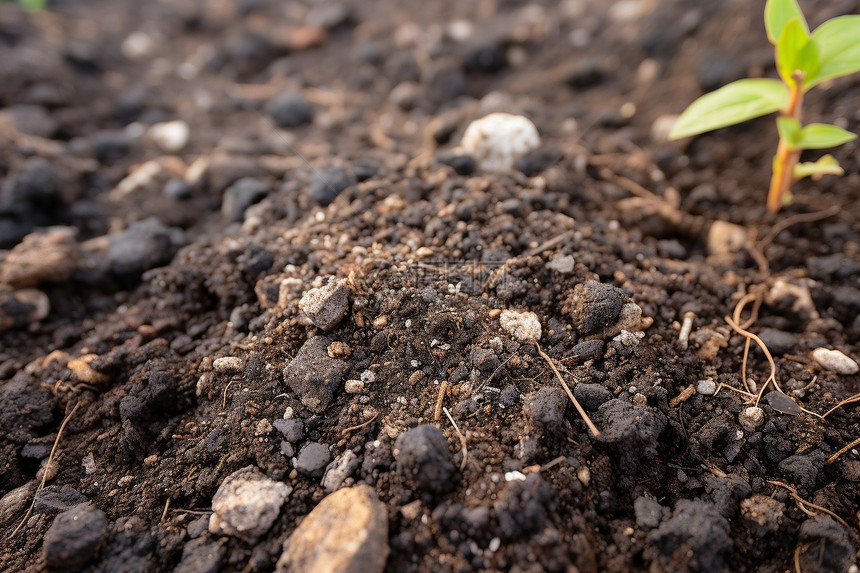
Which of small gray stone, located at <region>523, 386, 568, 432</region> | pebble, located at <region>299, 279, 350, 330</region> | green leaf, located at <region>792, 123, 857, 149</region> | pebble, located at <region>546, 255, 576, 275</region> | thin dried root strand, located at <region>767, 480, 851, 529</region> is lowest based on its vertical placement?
thin dried root strand, located at <region>767, 480, 851, 529</region>

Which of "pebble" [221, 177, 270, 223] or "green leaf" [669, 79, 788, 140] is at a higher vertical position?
"green leaf" [669, 79, 788, 140]

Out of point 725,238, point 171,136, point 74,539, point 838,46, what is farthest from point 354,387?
point 171,136

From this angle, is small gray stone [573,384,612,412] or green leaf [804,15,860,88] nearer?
small gray stone [573,384,612,412]

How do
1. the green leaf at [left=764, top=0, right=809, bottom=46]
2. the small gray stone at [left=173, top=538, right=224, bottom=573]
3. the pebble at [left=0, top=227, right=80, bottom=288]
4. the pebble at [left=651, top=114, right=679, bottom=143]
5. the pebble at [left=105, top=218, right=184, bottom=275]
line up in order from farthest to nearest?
1. the pebble at [left=651, top=114, right=679, bottom=143]
2. the pebble at [left=105, top=218, right=184, bottom=275]
3. the pebble at [left=0, top=227, right=80, bottom=288]
4. the green leaf at [left=764, top=0, right=809, bottom=46]
5. the small gray stone at [left=173, top=538, right=224, bottom=573]

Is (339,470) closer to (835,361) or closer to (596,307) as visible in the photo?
(596,307)

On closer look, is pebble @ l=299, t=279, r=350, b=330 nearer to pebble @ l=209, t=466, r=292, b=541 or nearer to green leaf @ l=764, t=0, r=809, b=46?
pebble @ l=209, t=466, r=292, b=541

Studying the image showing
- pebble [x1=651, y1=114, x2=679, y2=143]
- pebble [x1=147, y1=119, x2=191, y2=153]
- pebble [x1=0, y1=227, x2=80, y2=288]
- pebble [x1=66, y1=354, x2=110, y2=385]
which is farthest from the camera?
pebble [x1=147, y1=119, x2=191, y2=153]

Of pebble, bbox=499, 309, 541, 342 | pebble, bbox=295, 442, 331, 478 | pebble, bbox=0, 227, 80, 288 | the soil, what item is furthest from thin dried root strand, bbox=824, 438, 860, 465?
pebble, bbox=0, 227, 80, 288
